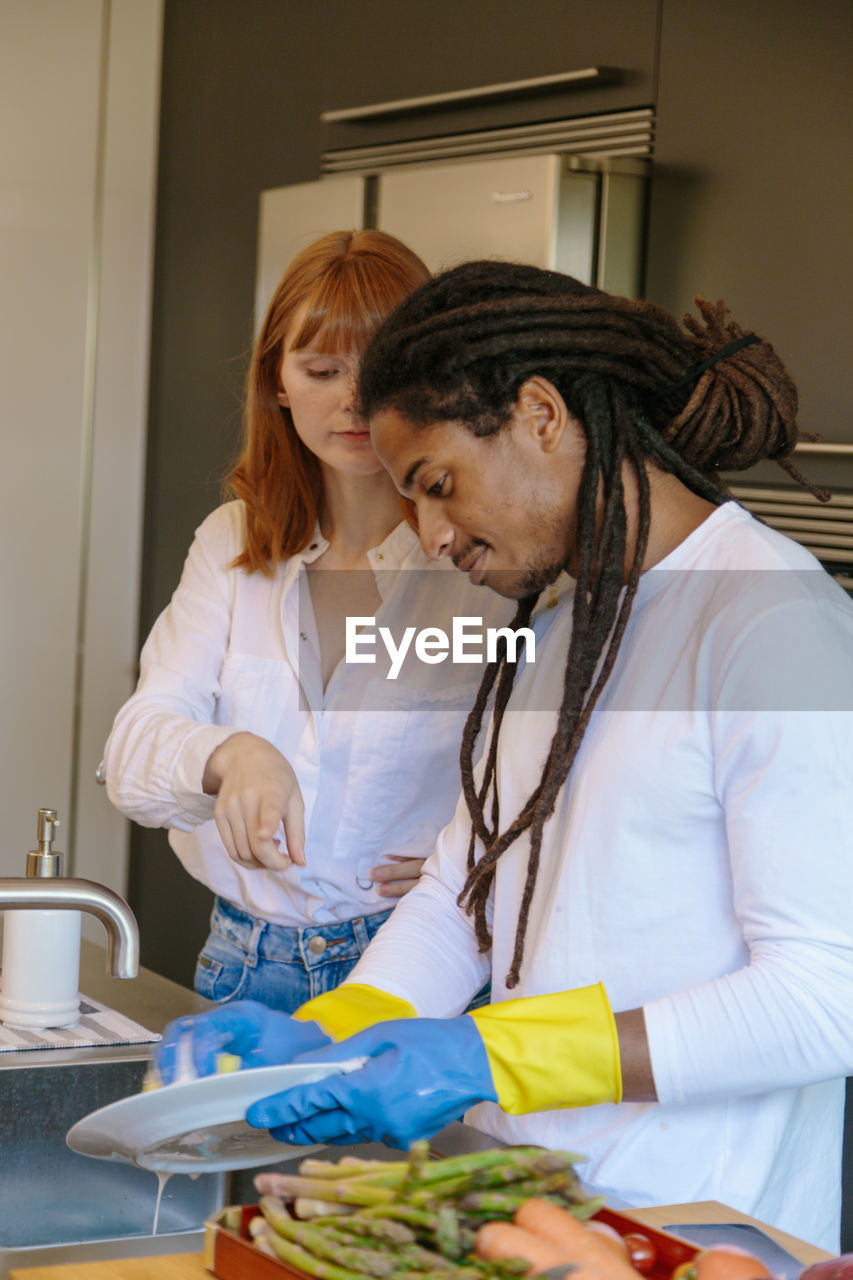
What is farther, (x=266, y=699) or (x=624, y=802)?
(x=266, y=699)

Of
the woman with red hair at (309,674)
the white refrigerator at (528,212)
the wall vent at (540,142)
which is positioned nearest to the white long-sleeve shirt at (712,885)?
the woman with red hair at (309,674)

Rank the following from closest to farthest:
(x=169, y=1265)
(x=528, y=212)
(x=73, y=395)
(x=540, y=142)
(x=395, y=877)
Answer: (x=169, y=1265), (x=395, y=877), (x=528, y=212), (x=540, y=142), (x=73, y=395)

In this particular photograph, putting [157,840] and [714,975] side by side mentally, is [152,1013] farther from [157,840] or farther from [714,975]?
[157,840]

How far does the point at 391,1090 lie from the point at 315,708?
78 cm

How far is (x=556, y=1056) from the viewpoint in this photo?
3.40ft

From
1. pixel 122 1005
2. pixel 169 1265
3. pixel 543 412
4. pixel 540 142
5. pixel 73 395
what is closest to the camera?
pixel 169 1265

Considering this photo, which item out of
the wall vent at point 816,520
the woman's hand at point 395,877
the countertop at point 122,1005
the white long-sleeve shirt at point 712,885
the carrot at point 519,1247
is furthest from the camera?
the wall vent at point 816,520

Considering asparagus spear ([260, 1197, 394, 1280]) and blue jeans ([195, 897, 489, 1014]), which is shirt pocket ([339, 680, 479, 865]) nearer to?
blue jeans ([195, 897, 489, 1014])

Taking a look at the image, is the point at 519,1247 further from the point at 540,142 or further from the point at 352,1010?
the point at 540,142

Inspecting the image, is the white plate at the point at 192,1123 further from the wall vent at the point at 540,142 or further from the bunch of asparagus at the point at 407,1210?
the wall vent at the point at 540,142

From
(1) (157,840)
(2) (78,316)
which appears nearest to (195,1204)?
(1) (157,840)

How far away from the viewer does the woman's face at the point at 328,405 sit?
5.34 feet

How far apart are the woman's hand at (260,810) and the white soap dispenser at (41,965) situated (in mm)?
177

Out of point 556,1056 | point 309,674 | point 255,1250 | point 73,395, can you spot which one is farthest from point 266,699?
point 73,395
